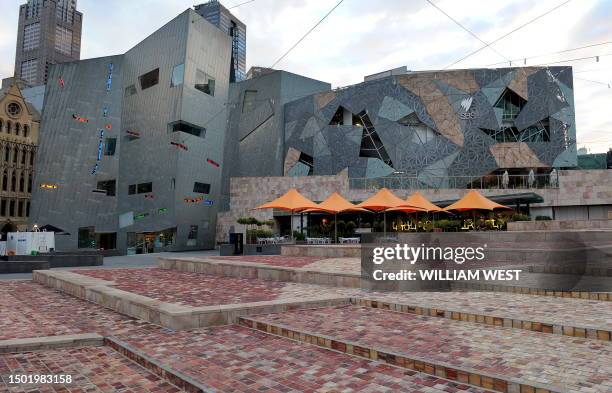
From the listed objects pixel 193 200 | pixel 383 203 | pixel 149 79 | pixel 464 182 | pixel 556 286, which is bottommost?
pixel 556 286

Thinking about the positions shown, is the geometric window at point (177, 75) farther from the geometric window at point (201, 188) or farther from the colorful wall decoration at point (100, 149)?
the colorful wall decoration at point (100, 149)

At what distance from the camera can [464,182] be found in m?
35.1

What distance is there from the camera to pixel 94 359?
16.5 feet

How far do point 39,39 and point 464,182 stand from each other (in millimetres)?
208383

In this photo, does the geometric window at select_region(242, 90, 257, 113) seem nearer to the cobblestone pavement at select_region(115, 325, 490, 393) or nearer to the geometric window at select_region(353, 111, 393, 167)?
the geometric window at select_region(353, 111, 393, 167)

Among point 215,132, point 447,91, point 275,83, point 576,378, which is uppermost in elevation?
point 275,83

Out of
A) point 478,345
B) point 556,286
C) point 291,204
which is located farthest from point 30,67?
point 478,345

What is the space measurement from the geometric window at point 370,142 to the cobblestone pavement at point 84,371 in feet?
130

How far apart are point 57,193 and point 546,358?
49731 mm

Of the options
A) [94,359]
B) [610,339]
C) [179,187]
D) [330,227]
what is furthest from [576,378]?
[179,187]

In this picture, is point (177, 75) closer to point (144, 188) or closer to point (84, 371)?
point (144, 188)

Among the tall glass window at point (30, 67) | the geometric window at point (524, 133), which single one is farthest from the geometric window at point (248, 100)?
the tall glass window at point (30, 67)

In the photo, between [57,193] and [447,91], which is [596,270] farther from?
[57,193]

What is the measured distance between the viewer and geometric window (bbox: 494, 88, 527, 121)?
40.9 m
